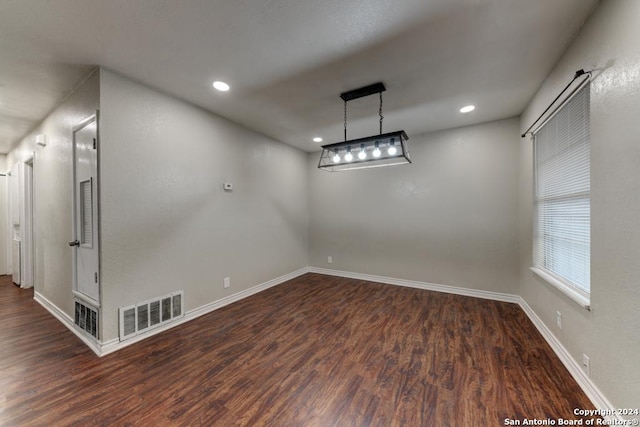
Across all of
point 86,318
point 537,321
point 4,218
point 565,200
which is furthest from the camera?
point 4,218

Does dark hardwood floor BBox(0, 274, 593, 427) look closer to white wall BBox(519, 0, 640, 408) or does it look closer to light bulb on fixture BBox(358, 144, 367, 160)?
white wall BBox(519, 0, 640, 408)

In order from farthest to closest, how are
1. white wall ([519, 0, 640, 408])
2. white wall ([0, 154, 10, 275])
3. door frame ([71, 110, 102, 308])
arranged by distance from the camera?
white wall ([0, 154, 10, 275]) < door frame ([71, 110, 102, 308]) < white wall ([519, 0, 640, 408])

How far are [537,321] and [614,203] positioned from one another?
75.5 inches

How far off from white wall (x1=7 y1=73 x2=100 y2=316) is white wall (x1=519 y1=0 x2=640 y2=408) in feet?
13.3

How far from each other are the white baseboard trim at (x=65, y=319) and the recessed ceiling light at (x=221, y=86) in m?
2.85

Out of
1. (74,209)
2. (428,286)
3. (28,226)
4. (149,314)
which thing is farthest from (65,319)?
(428,286)

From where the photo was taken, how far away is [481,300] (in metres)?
3.65

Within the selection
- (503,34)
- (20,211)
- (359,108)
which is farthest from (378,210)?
(20,211)

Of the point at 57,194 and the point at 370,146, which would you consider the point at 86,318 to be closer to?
the point at 57,194

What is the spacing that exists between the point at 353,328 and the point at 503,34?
10.1 feet

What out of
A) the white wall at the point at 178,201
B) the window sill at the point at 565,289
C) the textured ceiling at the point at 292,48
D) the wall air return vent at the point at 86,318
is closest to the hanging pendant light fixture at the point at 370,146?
the textured ceiling at the point at 292,48

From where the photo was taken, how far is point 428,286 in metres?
4.18

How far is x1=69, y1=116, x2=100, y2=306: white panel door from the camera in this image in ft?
7.75

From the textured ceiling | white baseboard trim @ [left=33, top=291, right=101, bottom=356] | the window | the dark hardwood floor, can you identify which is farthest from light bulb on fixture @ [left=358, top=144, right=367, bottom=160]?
white baseboard trim @ [left=33, top=291, right=101, bottom=356]
